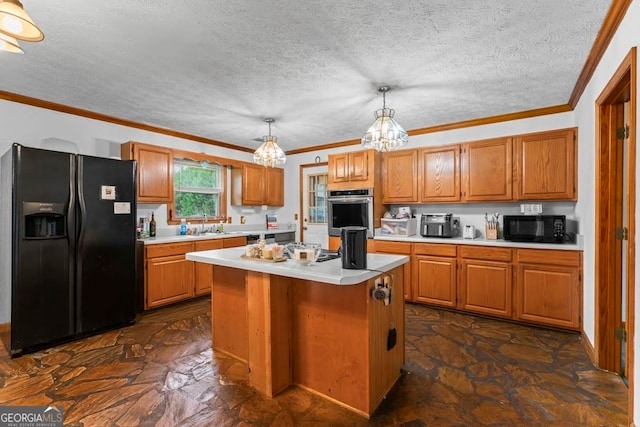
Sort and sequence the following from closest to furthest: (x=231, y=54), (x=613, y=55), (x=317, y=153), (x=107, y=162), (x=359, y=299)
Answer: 1. (x=359, y=299)
2. (x=613, y=55)
3. (x=231, y=54)
4. (x=107, y=162)
5. (x=317, y=153)

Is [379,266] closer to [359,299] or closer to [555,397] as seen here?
[359,299]

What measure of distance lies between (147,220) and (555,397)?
4.49 meters

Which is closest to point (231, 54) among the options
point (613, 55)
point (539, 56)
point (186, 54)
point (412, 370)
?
point (186, 54)

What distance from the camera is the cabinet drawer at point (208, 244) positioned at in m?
4.11

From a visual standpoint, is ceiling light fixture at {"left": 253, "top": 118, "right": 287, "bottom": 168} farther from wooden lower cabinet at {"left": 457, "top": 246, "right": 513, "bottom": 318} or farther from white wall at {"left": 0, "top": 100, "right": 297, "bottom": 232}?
wooden lower cabinet at {"left": 457, "top": 246, "right": 513, "bottom": 318}

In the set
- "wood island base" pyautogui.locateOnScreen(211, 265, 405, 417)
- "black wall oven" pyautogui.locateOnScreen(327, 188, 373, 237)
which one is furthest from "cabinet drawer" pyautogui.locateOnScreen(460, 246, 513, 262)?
"wood island base" pyautogui.locateOnScreen(211, 265, 405, 417)

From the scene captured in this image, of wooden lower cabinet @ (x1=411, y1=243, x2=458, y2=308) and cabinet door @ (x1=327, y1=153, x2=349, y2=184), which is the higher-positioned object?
cabinet door @ (x1=327, y1=153, x2=349, y2=184)

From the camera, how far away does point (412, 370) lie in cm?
235

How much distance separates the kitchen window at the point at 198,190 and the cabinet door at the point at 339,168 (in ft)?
5.98

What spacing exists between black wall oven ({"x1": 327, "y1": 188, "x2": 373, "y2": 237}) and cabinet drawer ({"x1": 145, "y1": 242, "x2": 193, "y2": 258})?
2.03 m

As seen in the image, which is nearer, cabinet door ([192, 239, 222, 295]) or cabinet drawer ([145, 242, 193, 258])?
cabinet drawer ([145, 242, 193, 258])

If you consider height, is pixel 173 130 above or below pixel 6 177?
above

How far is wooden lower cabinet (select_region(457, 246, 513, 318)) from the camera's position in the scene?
3312mm

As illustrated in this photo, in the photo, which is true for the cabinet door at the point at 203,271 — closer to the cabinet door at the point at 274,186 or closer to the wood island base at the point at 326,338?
the cabinet door at the point at 274,186
